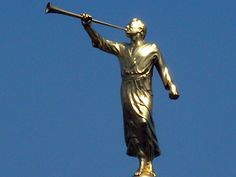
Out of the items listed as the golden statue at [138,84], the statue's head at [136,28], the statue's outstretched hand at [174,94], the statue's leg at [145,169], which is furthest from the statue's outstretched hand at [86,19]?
the statue's leg at [145,169]

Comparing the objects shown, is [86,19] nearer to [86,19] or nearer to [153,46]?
[86,19]

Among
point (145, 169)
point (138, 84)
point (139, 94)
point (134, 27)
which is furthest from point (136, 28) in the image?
point (145, 169)

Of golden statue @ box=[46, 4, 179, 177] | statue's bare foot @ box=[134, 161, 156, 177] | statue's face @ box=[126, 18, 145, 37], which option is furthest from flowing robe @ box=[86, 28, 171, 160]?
statue's face @ box=[126, 18, 145, 37]

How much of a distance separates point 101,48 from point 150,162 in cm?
211

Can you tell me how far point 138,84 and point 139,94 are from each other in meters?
0.18

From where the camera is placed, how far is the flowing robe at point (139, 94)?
542 inches

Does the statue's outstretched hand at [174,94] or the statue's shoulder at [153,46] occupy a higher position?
the statue's shoulder at [153,46]

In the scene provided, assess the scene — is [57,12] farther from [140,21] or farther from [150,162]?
[150,162]

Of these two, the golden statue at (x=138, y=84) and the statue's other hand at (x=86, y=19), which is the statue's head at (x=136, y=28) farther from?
the statue's other hand at (x=86, y=19)

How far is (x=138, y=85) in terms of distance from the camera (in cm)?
1398

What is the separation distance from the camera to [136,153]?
1391cm

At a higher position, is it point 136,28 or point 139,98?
point 136,28

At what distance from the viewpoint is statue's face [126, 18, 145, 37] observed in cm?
1450

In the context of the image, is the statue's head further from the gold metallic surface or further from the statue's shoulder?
the statue's shoulder
